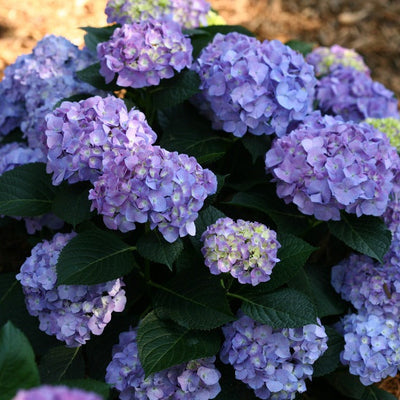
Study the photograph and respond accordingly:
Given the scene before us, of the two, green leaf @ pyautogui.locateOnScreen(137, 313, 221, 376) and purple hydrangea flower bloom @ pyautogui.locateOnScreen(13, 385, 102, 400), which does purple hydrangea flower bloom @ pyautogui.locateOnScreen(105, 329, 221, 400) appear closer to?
green leaf @ pyautogui.locateOnScreen(137, 313, 221, 376)

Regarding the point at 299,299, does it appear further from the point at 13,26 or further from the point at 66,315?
the point at 13,26

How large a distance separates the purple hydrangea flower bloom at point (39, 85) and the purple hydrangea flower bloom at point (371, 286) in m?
1.21

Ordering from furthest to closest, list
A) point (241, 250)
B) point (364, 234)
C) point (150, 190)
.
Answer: point (364, 234) < point (241, 250) < point (150, 190)

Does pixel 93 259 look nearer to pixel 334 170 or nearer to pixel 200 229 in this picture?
pixel 200 229

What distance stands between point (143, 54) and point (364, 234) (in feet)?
3.12

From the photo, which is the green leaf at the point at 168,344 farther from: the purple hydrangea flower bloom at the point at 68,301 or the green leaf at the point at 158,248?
the green leaf at the point at 158,248

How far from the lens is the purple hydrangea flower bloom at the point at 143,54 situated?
84.7 inches

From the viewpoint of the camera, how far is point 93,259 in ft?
6.06

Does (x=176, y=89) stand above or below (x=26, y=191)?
above

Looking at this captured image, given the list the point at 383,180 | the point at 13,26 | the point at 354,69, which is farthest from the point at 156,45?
the point at 13,26

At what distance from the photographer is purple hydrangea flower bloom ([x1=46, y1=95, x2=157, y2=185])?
5.74 ft

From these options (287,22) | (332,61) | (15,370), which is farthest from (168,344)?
(287,22)

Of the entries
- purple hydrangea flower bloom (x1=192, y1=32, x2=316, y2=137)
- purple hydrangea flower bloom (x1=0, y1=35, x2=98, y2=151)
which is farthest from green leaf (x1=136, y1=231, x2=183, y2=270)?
purple hydrangea flower bloom (x1=0, y1=35, x2=98, y2=151)

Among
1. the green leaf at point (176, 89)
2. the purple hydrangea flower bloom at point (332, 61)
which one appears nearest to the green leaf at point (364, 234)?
the green leaf at point (176, 89)
